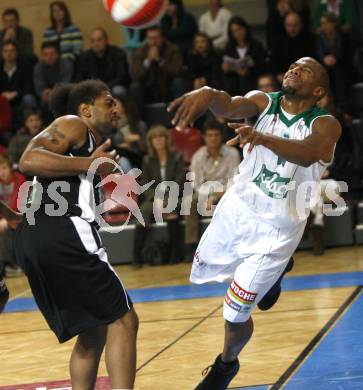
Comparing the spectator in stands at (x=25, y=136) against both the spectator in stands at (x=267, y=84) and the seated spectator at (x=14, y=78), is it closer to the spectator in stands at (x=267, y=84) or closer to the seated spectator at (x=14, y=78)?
the seated spectator at (x=14, y=78)

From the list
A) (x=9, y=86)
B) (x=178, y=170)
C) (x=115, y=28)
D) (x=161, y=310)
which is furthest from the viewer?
(x=115, y=28)

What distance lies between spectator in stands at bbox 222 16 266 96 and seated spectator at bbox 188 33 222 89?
0.44 feet

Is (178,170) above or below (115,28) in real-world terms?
below

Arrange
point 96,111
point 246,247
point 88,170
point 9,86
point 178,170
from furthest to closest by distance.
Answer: point 9,86 → point 178,170 → point 246,247 → point 96,111 → point 88,170

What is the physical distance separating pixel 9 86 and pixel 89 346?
29.8 ft

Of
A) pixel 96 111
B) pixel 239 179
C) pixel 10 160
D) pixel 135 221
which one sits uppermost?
pixel 96 111

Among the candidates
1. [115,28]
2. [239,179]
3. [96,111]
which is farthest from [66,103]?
[115,28]

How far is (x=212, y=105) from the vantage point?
16.4 ft

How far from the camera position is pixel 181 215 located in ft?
36.3

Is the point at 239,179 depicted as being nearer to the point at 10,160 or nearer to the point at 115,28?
the point at 10,160

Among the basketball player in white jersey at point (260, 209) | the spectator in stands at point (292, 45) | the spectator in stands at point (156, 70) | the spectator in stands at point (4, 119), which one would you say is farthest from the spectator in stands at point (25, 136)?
the basketball player in white jersey at point (260, 209)

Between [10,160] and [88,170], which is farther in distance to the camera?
[10,160]

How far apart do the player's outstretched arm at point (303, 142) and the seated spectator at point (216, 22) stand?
8.00 m

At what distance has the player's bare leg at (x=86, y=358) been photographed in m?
4.63
